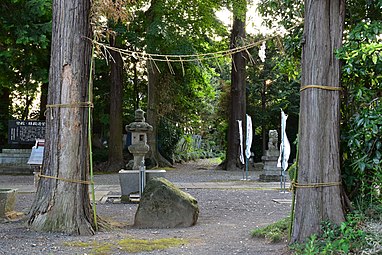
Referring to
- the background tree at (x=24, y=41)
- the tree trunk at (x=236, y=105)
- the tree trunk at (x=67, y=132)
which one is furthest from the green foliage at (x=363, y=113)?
the tree trunk at (x=236, y=105)

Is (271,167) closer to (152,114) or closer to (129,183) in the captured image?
(129,183)

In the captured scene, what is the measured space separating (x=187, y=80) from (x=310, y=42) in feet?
69.6

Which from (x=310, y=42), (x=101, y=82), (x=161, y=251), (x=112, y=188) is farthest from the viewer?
(x=101, y=82)

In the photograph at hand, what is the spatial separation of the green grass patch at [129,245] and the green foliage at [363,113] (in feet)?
8.33

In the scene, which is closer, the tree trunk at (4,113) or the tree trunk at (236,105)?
the tree trunk at (236,105)

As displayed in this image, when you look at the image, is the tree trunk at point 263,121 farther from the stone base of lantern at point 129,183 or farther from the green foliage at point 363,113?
the green foliage at point 363,113

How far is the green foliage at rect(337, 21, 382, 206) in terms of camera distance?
563cm

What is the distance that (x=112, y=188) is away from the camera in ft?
50.5

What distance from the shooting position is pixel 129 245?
673 centimetres

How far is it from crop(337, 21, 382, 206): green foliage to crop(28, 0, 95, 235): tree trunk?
402cm

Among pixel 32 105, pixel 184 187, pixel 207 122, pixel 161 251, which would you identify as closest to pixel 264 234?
pixel 161 251

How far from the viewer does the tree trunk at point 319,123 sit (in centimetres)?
579

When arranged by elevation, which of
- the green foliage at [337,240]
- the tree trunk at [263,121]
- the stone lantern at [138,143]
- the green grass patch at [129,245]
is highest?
the tree trunk at [263,121]

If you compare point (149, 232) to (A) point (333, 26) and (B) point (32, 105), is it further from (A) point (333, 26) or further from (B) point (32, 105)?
(B) point (32, 105)
